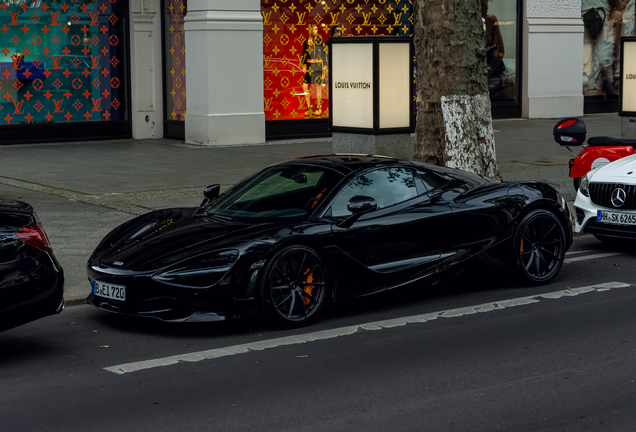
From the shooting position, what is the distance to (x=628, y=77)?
58.4 feet

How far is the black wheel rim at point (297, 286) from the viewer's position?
7.00 meters

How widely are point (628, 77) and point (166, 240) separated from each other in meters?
12.8

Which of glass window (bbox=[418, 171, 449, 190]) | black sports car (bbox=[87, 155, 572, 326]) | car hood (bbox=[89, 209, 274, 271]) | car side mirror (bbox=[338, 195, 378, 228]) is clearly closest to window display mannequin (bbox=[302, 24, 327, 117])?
black sports car (bbox=[87, 155, 572, 326])

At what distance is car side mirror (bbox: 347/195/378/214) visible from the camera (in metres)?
7.29

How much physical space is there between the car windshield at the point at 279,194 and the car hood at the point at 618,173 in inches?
142

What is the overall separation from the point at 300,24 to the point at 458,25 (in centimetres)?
987

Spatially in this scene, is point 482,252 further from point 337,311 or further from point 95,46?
point 95,46

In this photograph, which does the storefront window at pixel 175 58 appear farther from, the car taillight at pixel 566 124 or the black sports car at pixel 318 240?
the black sports car at pixel 318 240

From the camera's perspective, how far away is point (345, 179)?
25.1 feet

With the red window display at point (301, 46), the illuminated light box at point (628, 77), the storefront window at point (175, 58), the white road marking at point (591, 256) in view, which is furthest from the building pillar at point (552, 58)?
the white road marking at point (591, 256)

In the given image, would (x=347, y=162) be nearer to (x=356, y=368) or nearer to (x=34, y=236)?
(x=356, y=368)

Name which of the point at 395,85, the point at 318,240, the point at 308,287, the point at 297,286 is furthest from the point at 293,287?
the point at 395,85

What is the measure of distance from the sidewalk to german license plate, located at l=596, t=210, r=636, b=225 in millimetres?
3628

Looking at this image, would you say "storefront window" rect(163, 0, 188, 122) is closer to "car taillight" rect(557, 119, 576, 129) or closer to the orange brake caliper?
"car taillight" rect(557, 119, 576, 129)
